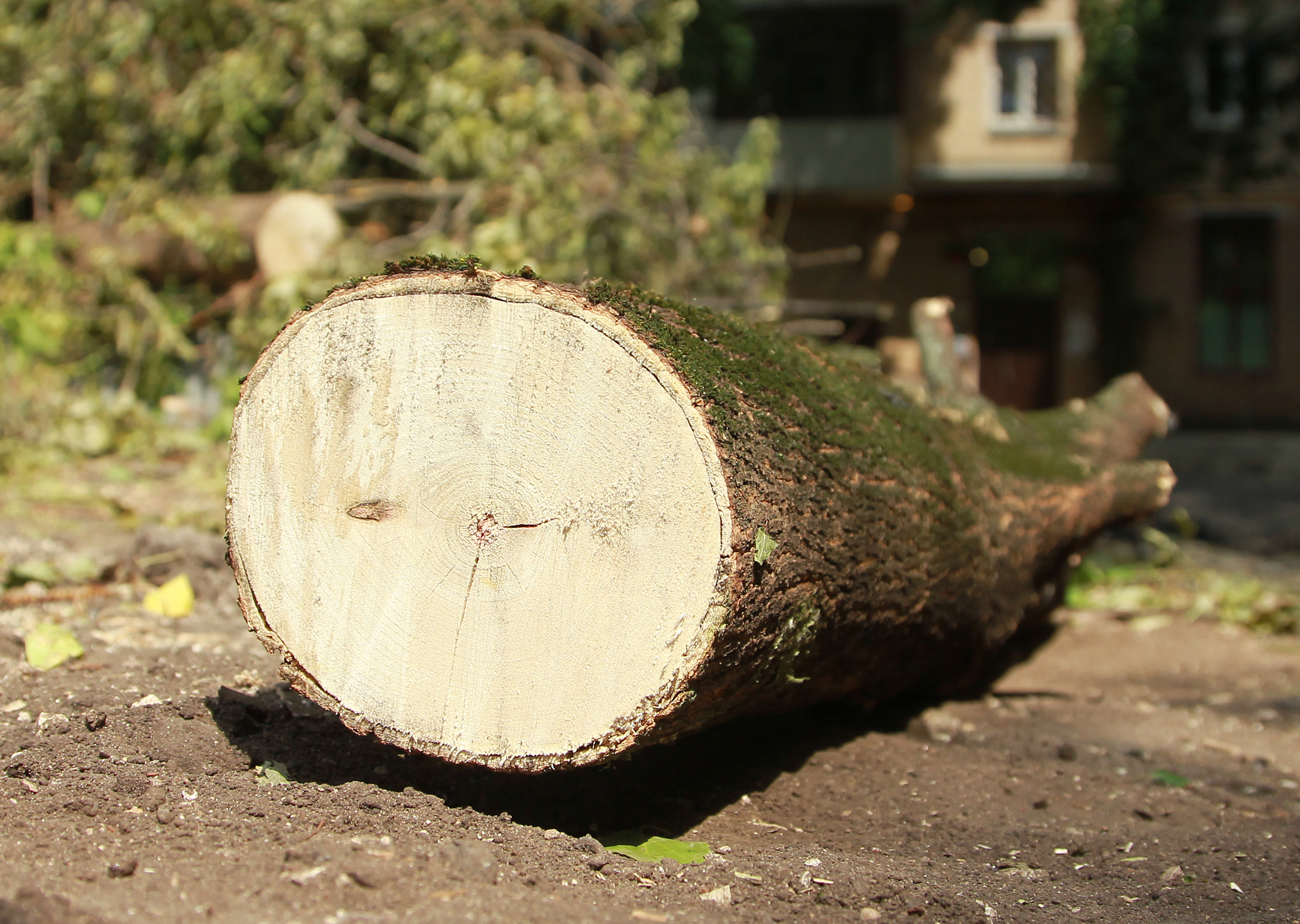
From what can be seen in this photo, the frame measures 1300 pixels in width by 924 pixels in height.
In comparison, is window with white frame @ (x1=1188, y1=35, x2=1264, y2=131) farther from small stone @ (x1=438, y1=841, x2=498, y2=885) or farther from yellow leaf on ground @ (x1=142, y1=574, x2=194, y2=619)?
small stone @ (x1=438, y1=841, x2=498, y2=885)

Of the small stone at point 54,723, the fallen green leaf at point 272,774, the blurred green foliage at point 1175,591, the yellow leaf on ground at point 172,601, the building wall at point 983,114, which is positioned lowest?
the blurred green foliage at point 1175,591

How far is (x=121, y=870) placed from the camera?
5.31 feet

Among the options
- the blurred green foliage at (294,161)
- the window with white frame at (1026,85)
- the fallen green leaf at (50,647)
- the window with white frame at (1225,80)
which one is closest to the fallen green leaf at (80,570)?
the fallen green leaf at (50,647)

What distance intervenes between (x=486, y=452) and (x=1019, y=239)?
1326cm

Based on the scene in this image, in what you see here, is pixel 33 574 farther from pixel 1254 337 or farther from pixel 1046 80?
pixel 1254 337

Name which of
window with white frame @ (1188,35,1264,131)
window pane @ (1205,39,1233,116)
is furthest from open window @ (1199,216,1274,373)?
window pane @ (1205,39,1233,116)

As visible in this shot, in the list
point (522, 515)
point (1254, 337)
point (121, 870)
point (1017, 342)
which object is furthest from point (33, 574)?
point (1254, 337)

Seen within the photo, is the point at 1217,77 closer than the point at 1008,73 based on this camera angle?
Yes

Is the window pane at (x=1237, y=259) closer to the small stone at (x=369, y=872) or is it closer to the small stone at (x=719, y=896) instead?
the small stone at (x=719, y=896)

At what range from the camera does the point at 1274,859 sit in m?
2.24

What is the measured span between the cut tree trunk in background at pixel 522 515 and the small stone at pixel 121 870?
43cm

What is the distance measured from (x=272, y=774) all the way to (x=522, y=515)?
75 cm

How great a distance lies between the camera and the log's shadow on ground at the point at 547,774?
2.21 metres

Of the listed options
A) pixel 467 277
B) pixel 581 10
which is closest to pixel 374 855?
pixel 467 277
